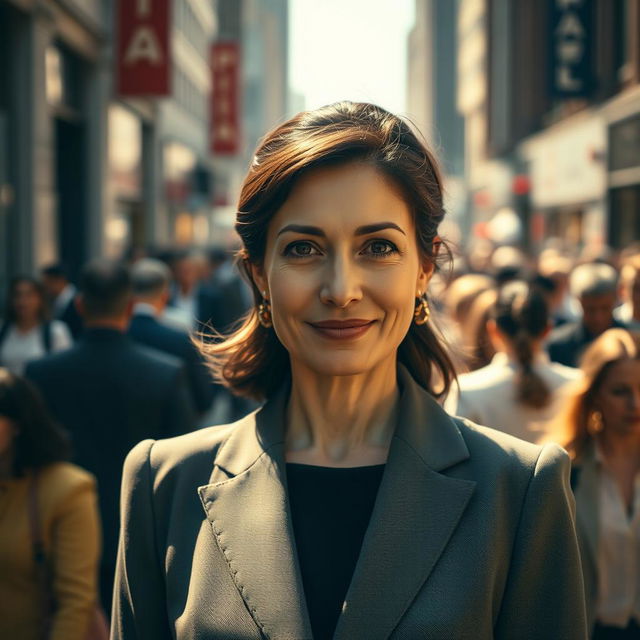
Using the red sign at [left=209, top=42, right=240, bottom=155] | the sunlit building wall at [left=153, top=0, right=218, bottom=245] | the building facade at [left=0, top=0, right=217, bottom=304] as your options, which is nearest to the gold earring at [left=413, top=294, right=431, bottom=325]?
the building facade at [left=0, top=0, right=217, bottom=304]

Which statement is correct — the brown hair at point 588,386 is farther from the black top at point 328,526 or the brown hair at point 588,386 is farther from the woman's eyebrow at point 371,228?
the woman's eyebrow at point 371,228

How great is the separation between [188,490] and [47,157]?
11.6 m

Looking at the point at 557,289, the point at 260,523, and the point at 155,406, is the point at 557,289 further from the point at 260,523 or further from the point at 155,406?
the point at 260,523

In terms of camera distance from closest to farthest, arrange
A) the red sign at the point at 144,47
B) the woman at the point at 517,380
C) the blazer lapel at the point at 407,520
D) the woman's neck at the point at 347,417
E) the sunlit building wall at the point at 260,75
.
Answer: the blazer lapel at the point at 407,520, the woman's neck at the point at 347,417, the woman at the point at 517,380, the red sign at the point at 144,47, the sunlit building wall at the point at 260,75

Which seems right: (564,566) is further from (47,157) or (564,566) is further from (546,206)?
(546,206)

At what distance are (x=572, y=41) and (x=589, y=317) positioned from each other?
45.6 ft

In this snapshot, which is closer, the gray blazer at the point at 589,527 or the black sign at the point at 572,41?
the gray blazer at the point at 589,527

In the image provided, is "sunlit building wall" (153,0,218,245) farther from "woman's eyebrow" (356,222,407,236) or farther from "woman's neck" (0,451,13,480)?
"woman's eyebrow" (356,222,407,236)

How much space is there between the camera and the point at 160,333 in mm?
6773

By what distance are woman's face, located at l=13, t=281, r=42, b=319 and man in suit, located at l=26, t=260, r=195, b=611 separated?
212 centimetres

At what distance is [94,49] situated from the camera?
16469 millimetres

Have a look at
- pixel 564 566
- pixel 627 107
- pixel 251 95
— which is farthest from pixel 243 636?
pixel 251 95

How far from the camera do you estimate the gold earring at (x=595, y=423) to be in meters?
4.22

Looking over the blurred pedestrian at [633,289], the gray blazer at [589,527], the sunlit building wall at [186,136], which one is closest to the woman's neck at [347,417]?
the gray blazer at [589,527]
